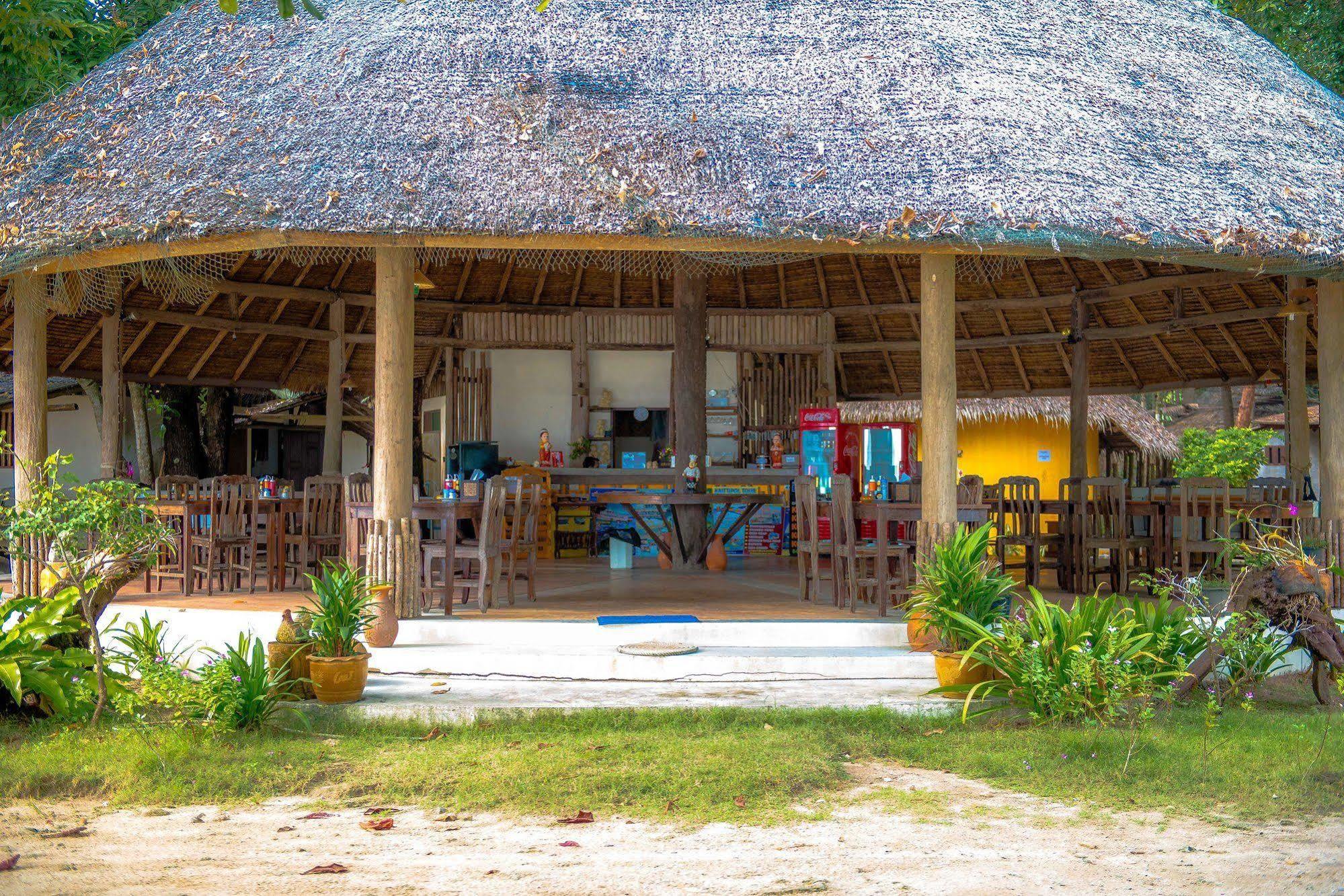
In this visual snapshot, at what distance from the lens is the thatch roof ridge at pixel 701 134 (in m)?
6.61

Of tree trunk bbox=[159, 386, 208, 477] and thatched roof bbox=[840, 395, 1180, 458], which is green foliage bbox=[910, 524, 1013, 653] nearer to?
thatched roof bbox=[840, 395, 1180, 458]

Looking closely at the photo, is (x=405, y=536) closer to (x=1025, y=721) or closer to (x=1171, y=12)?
(x=1025, y=721)

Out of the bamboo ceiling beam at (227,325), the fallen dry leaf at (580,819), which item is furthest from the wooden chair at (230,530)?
the fallen dry leaf at (580,819)

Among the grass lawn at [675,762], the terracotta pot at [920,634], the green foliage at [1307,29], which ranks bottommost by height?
the grass lawn at [675,762]

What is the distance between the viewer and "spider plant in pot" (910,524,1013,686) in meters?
6.26

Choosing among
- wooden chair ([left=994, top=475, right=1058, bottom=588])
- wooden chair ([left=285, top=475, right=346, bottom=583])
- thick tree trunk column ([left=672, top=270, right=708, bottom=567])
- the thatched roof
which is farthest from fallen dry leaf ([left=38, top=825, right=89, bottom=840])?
the thatched roof

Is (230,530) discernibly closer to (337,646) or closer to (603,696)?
(337,646)

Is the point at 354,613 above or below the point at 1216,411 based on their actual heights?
below

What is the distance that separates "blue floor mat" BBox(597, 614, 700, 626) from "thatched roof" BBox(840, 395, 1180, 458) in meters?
8.07

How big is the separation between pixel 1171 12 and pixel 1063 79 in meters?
2.06

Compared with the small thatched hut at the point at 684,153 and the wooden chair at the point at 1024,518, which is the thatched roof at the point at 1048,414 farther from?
the small thatched hut at the point at 684,153

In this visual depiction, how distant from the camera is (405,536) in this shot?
7281mm

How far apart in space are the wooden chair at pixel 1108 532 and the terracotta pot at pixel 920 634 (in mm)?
2877

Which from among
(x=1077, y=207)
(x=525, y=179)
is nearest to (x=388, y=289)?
(x=525, y=179)
